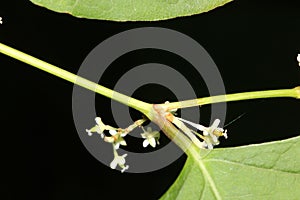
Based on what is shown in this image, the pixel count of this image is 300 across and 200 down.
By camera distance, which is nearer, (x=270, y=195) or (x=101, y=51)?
(x=270, y=195)

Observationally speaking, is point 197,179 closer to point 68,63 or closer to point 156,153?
point 156,153

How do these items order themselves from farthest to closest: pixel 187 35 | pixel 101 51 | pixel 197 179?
pixel 187 35 → pixel 101 51 → pixel 197 179

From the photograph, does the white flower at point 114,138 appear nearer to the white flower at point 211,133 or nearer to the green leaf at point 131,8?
the white flower at point 211,133

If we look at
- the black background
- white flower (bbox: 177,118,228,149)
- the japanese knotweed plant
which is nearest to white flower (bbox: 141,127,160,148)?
the japanese knotweed plant

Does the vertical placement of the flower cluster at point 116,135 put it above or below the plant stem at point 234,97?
below

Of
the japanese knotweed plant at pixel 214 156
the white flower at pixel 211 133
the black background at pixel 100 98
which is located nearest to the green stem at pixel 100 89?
the japanese knotweed plant at pixel 214 156

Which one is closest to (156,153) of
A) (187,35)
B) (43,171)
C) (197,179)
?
(197,179)
